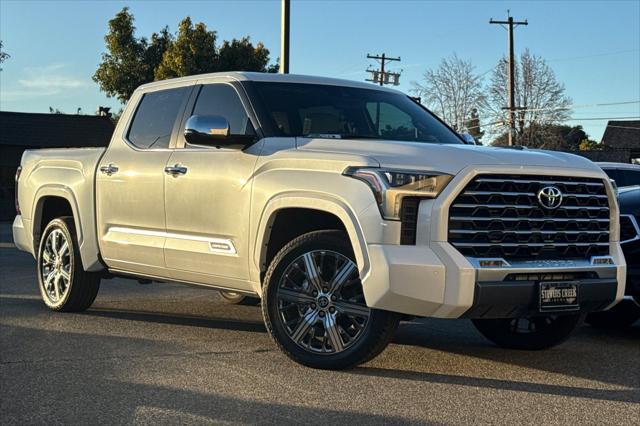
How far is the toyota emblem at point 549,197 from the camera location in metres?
5.31

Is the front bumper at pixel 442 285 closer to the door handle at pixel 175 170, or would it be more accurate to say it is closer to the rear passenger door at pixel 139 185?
the door handle at pixel 175 170

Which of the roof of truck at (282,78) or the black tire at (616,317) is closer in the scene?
the roof of truck at (282,78)

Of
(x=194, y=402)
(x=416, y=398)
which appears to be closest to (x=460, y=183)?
(x=416, y=398)

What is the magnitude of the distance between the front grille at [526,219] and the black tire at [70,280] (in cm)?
412

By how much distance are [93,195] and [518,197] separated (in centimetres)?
401

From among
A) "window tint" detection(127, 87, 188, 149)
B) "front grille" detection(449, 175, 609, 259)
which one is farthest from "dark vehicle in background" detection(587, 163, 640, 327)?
"window tint" detection(127, 87, 188, 149)

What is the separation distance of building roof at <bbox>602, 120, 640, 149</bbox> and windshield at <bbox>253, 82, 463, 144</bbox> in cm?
5167

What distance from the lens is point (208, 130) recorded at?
5988 millimetres

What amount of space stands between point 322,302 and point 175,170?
1813 millimetres

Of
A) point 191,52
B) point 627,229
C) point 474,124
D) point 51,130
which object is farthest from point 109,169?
point 474,124

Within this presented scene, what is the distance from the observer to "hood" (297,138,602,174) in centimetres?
512

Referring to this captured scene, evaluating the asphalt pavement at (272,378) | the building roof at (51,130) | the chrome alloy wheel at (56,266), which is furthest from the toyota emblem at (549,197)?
the building roof at (51,130)

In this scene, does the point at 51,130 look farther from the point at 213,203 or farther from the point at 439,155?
the point at 439,155

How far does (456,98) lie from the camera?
53500 mm
